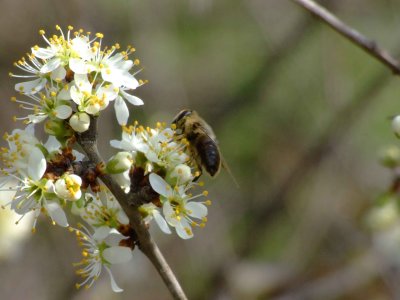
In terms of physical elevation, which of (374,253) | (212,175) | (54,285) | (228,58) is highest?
(228,58)

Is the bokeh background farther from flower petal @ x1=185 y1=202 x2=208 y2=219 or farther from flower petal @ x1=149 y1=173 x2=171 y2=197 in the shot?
flower petal @ x1=149 y1=173 x2=171 y2=197

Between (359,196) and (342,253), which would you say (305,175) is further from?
(359,196)

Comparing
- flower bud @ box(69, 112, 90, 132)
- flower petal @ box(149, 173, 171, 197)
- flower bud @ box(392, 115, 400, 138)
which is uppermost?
flower bud @ box(69, 112, 90, 132)

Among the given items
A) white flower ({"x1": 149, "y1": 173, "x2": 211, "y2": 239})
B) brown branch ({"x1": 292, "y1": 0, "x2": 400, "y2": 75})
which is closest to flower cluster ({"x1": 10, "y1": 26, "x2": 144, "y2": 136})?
white flower ({"x1": 149, "y1": 173, "x2": 211, "y2": 239})

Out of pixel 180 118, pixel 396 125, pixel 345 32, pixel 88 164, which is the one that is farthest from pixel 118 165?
pixel 345 32

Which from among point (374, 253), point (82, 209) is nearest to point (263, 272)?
point (374, 253)

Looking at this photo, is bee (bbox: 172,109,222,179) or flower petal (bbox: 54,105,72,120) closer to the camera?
flower petal (bbox: 54,105,72,120)

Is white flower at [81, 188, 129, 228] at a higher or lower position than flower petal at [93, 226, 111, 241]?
higher

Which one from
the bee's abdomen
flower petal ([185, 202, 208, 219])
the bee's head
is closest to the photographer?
flower petal ([185, 202, 208, 219])

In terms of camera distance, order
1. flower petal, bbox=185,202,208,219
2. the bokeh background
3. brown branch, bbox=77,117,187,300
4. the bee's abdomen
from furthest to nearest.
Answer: the bokeh background, the bee's abdomen, flower petal, bbox=185,202,208,219, brown branch, bbox=77,117,187,300
